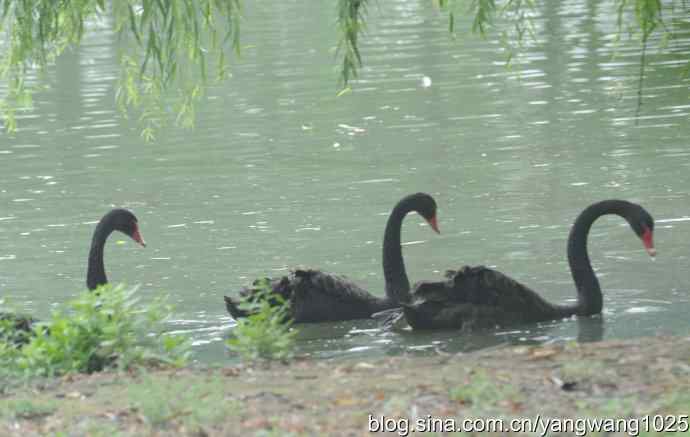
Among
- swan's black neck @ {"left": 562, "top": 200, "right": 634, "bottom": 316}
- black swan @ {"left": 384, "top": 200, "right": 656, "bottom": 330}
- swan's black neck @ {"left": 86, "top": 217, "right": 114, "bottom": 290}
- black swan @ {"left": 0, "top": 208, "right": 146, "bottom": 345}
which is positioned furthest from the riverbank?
swan's black neck @ {"left": 86, "top": 217, "right": 114, "bottom": 290}

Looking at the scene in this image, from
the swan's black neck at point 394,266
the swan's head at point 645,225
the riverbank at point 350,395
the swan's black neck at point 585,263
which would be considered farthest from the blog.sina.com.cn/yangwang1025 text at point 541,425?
the swan's black neck at point 394,266

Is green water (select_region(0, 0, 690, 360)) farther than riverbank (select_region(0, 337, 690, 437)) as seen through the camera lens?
Yes

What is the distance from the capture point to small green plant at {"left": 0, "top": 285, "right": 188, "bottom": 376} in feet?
21.2

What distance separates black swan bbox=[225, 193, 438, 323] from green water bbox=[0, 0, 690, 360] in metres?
0.12

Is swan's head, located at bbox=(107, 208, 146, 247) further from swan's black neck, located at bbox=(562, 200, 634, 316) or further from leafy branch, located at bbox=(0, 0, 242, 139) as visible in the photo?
swan's black neck, located at bbox=(562, 200, 634, 316)

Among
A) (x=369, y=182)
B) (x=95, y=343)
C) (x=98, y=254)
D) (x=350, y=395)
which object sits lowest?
(x=369, y=182)

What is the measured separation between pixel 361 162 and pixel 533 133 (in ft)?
6.85

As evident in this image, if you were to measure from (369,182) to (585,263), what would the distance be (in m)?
4.80

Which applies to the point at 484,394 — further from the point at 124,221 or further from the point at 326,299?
the point at 124,221

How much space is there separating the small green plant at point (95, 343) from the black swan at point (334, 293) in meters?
1.67

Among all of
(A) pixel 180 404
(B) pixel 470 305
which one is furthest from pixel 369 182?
(A) pixel 180 404

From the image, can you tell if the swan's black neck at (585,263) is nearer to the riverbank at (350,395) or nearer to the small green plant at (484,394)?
the riverbank at (350,395)

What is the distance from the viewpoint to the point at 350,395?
5598 millimetres

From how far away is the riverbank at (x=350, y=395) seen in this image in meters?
5.18
